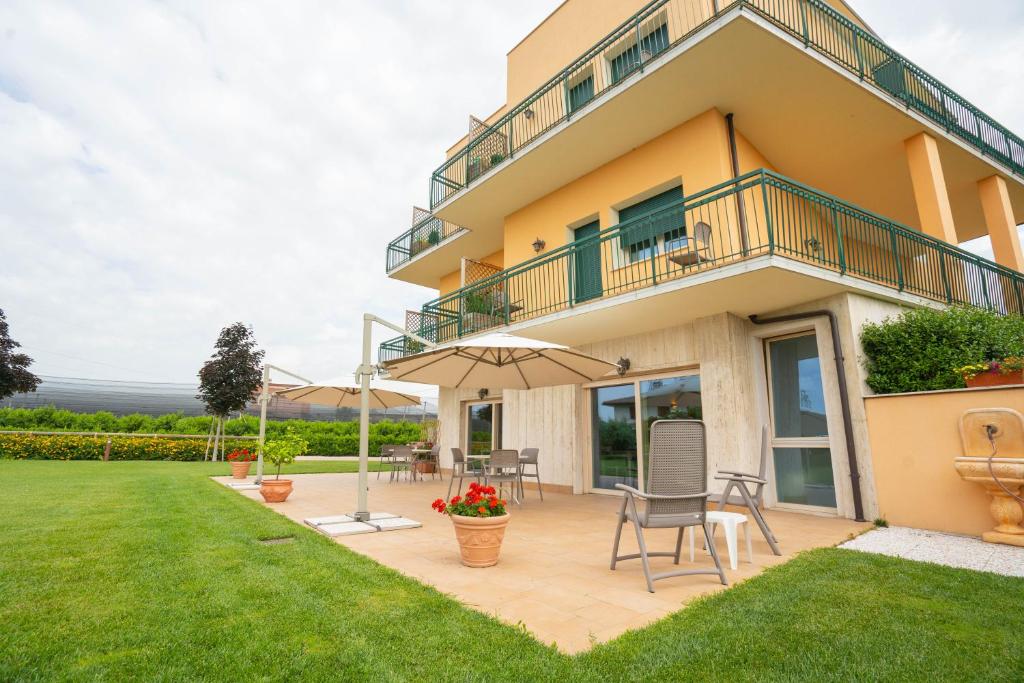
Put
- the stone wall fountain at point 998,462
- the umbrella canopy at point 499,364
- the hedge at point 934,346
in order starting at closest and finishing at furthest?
the stone wall fountain at point 998,462, the hedge at point 934,346, the umbrella canopy at point 499,364

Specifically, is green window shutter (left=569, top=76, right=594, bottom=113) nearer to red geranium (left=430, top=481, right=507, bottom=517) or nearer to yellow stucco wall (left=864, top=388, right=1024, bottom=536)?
yellow stucco wall (left=864, top=388, right=1024, bottom=536)

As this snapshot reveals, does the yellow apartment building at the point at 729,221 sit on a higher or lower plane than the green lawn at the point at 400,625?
higher

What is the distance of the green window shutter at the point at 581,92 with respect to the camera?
1015cm

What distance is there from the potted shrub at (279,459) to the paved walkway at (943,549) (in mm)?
7546

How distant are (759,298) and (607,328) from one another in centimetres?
262

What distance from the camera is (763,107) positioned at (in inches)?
305

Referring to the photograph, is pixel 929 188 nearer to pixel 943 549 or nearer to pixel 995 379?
pixel 995 379

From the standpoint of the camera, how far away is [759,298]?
22.2 ft

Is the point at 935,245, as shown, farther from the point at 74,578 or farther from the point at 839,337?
the point at 74,578

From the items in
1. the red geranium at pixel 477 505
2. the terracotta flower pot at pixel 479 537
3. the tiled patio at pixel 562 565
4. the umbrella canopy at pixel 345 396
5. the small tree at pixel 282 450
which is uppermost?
the umbrella canopy at pixel 345 396

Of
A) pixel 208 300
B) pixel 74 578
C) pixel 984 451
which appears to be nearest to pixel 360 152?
pixel 74 578

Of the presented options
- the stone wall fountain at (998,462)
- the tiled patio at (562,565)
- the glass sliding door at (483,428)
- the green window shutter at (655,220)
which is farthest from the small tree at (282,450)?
the stone wall fountain at (998,462)

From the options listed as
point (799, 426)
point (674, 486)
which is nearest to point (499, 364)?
point (674, 486)

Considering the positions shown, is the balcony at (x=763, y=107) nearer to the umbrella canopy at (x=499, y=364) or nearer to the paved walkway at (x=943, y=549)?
the umbrella canopy at (x=499, y=364)
